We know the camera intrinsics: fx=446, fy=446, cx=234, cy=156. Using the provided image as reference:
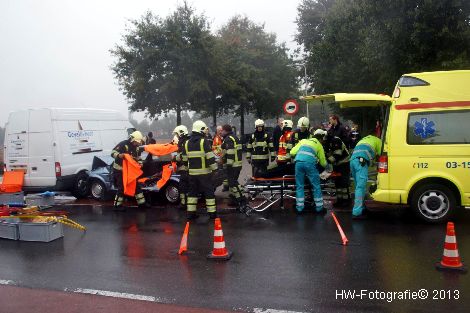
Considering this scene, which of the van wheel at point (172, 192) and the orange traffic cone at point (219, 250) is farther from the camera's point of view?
the van wheel at point (172, 192)

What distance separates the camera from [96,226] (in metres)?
8.67

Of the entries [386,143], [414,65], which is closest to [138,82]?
[414,65]

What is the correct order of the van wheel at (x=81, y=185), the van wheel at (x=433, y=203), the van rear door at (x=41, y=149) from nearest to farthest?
the van wheel at (x=433, y=203)
the van rear door at (x=41, y=149)
the van wheel at (x=81, y=185)

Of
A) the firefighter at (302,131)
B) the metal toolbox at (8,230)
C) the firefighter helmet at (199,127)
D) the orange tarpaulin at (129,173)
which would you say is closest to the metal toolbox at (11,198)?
the metal toolbox at (8,230)

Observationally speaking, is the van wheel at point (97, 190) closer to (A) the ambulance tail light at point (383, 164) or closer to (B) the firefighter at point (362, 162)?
(B) the firefighter at point (362, 162)

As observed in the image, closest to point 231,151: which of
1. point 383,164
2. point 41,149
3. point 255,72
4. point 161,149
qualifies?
point 161,149

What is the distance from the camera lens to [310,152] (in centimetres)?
846

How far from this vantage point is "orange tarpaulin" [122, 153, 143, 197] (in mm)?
10055

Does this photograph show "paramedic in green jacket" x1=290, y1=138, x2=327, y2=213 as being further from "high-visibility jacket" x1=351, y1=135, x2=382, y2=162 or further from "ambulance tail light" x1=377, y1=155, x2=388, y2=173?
"ambulance tail light" x1=377, y1=155, x2=388, y2=173

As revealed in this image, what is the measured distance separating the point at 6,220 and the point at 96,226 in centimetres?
159

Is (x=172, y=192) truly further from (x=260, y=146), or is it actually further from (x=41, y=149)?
(x=41, y=149)

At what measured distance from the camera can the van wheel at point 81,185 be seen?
12.1m

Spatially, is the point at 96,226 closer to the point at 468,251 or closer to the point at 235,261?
the point at 235,261

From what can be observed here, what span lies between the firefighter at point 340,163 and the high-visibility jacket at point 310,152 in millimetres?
582
